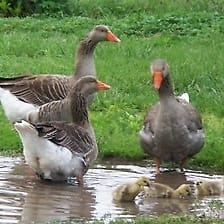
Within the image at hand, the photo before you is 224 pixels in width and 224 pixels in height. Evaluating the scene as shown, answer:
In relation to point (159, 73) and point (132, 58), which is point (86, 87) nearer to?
point (159, 73)

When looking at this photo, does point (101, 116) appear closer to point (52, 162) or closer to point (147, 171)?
point (147, 171)

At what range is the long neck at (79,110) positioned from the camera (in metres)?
10.9

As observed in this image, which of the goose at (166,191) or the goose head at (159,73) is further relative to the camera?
the goose head at (159,73)

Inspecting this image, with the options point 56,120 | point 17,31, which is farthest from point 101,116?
point 17,31

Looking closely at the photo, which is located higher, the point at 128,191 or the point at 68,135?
the point at 68,135

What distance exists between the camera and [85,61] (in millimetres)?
12484

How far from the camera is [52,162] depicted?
1011cm

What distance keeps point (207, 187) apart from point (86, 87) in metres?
2.05

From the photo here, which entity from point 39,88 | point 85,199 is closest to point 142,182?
point 85,199

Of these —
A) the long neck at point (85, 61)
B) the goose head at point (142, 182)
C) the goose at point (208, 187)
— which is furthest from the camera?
the long neck at point (85, 61)

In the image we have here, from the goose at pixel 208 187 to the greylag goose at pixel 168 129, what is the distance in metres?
1.04

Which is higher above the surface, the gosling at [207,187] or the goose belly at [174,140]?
the goose belly at [174,140]

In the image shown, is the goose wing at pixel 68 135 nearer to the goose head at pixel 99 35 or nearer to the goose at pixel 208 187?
the goose at pixel 208 187

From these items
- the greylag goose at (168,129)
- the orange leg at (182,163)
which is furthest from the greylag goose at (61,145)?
the orange leg at (182,163)
